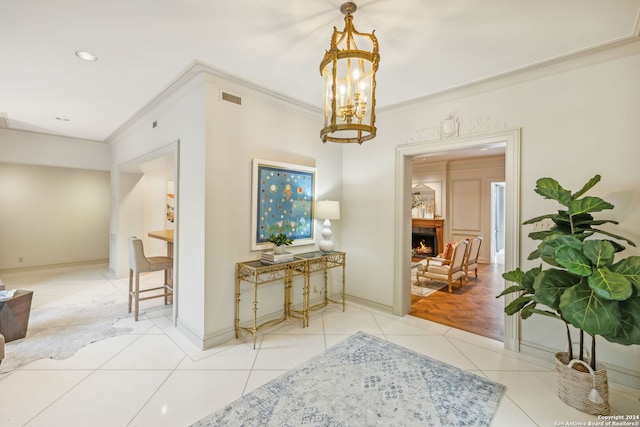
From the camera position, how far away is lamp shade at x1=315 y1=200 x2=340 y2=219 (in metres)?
3.89

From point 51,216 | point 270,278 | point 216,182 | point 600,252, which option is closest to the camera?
point 600,252

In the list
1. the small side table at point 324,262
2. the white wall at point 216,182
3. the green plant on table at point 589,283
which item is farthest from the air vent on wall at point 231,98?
the green plant on table at point 589,283

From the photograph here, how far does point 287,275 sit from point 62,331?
106 inches

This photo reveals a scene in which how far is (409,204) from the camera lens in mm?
3975

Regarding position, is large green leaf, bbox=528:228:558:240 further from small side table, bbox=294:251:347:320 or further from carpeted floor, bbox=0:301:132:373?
carpeted floor, bbox=0:301:132:373

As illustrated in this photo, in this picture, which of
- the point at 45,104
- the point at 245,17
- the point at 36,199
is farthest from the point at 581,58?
→ the point at 36,199

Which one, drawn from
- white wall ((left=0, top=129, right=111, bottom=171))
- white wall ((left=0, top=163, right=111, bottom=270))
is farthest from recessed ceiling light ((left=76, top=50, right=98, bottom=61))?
white wall ((left=0, top=163, right=111, bottom=270))

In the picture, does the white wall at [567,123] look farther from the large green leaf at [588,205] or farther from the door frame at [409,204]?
the large green leaf at [588,205]

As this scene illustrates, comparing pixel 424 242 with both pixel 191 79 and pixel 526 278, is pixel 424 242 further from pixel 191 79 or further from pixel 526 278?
pixel 191 79

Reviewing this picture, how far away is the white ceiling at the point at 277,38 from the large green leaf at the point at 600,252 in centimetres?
167

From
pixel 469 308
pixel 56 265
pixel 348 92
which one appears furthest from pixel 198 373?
pixel 56 265

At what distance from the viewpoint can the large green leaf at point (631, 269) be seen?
68.1 inches

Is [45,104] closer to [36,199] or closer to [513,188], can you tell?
[36,199]

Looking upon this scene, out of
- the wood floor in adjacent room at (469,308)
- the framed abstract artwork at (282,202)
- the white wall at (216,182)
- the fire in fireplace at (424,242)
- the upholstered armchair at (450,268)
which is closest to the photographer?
the white wall at (216,182)
